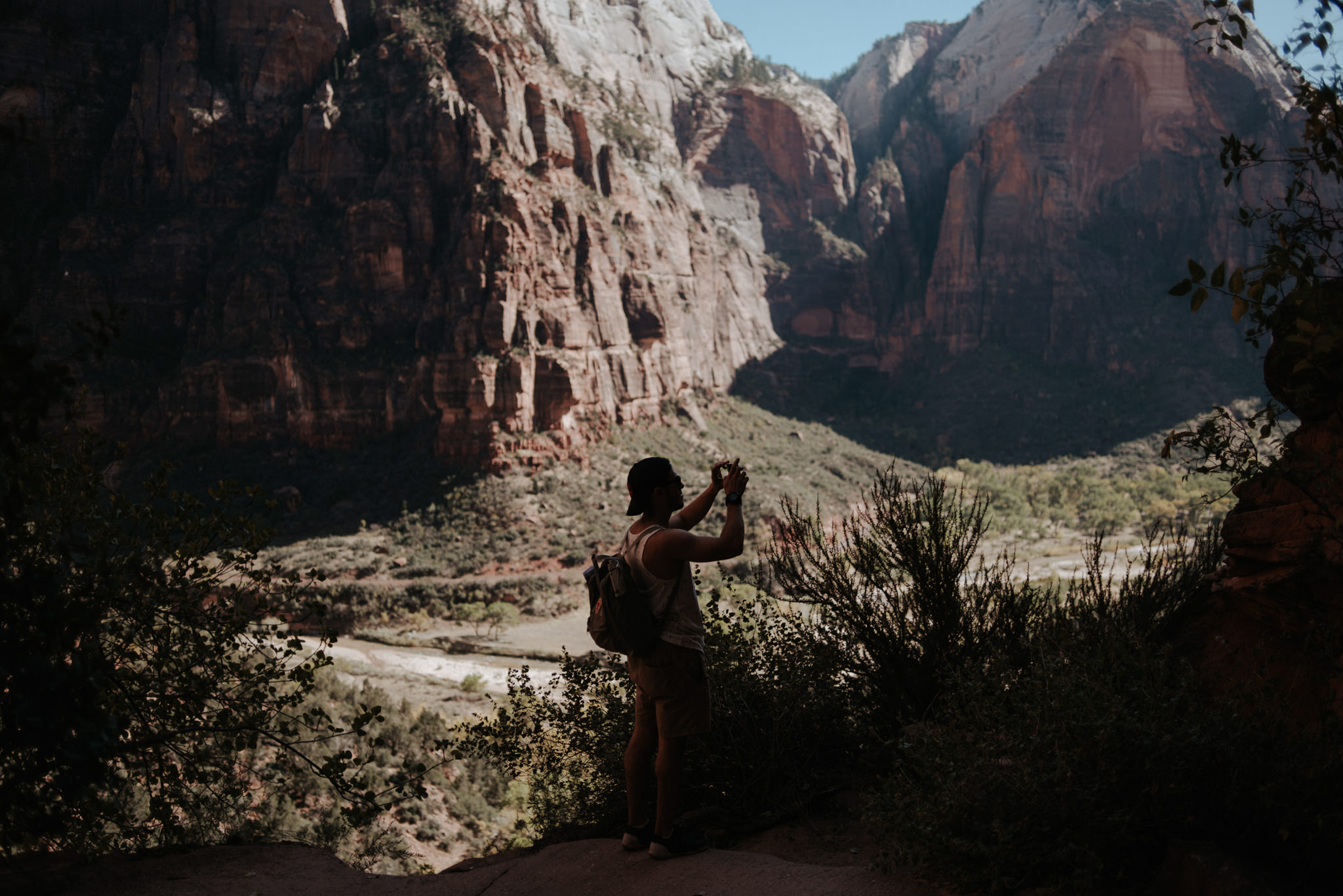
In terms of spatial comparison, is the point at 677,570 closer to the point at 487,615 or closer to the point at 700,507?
the point at 700,507

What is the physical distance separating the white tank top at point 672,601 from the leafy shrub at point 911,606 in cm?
221

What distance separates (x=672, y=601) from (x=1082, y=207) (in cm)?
8295

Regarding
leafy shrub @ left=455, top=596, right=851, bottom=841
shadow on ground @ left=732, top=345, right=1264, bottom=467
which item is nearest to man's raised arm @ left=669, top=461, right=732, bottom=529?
leafy shrub @ left=455, top=596, right=851, bottom=841

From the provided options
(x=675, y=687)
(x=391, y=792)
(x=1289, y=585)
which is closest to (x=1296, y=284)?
(x=1289, y=585)

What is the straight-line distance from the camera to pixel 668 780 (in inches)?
164

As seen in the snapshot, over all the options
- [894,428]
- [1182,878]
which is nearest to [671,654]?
[1182,878]

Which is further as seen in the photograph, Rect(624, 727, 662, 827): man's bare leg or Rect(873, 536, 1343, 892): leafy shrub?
Rect(624, 727, 662, 827): man's bare leg

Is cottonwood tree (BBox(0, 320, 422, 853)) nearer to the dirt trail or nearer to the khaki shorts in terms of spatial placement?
the dirt trail

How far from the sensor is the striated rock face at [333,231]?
127 feet

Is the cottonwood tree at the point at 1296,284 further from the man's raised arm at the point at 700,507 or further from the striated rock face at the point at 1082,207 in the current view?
the striated rock face at the point at 1082,207

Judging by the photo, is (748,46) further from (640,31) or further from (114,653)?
(114,653)

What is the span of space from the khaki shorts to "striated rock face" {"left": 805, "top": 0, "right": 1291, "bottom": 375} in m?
72.4

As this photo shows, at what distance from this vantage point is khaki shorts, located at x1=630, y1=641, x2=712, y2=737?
4133 mm

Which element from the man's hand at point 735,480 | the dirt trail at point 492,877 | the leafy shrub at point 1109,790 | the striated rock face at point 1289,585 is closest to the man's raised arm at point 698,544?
the man's hand at point 735,480
